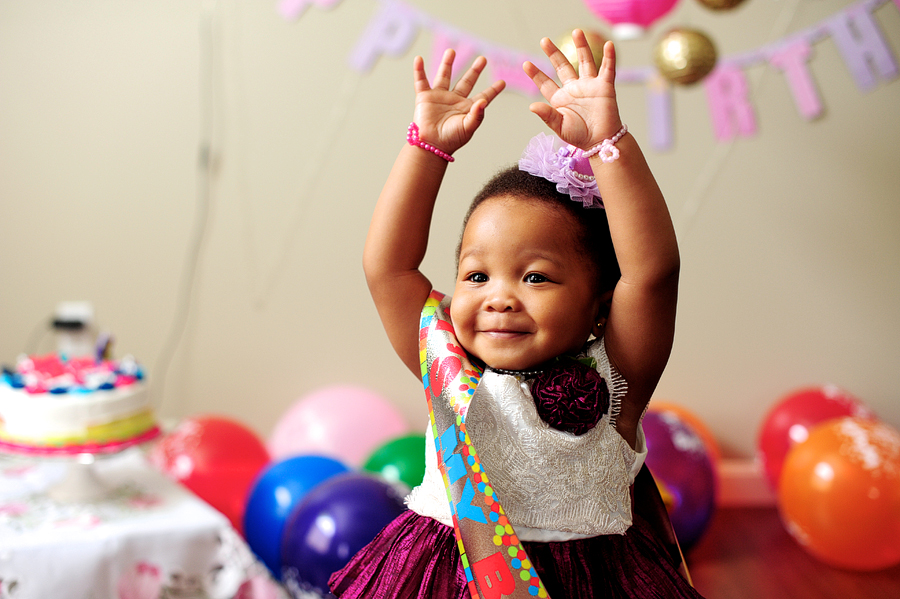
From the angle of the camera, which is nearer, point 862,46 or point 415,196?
point 415,196

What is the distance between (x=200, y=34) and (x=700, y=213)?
1.67 meters

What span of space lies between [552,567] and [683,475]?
141 centimetres

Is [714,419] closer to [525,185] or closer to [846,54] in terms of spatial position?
[846,54]

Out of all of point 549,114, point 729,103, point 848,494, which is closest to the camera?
point 549,114

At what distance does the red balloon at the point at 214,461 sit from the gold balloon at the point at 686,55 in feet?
4.70

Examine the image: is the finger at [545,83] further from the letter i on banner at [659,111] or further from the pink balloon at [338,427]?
the letter i on banner at [659,111]

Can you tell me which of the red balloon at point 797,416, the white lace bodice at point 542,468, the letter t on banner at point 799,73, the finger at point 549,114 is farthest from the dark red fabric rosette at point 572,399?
the letter t on banner at point 799,73

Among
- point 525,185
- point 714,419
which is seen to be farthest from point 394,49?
point 525,185

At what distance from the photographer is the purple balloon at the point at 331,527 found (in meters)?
1.48

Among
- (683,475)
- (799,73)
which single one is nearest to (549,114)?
(683,475)

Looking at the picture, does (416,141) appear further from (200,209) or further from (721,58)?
(721,58)

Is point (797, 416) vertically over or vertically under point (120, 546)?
under

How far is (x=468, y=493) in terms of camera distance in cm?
69

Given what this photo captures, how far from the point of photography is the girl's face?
2.44ft
